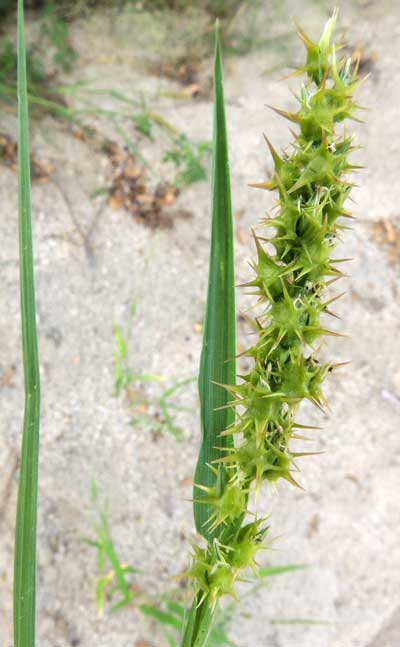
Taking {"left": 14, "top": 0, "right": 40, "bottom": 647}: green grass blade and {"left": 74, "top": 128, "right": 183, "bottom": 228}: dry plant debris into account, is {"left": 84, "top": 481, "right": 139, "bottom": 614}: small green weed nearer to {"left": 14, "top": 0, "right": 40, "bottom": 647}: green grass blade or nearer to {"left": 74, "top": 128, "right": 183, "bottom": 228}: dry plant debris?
{"left": 14, "top": 0, "right": 40, "bottom": 647}: green grass blade

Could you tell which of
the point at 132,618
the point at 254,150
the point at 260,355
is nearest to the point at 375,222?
the point at 254,150

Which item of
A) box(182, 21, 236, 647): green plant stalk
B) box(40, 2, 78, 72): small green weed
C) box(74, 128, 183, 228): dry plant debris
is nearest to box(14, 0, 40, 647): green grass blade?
box(182, 21, 236, 647): green plant stalk

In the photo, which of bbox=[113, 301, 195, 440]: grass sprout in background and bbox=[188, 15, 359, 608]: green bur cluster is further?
bbox=[113, 301, 195, 440]: grass sprout in background

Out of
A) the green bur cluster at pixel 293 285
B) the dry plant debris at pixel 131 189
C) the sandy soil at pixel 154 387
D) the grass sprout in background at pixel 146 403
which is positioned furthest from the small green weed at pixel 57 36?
the green bur cluster at pixel 293 285

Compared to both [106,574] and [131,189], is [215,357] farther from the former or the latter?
[131,189]

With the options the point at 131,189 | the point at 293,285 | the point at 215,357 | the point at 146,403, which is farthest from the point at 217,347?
the point at 131,189

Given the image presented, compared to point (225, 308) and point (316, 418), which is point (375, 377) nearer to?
point (316, 418)
